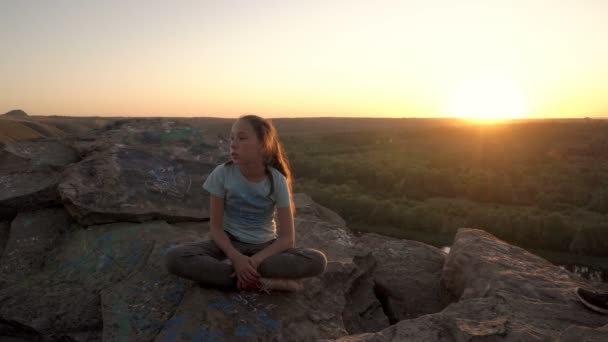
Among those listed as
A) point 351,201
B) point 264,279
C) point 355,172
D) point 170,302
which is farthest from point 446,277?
point 355,172

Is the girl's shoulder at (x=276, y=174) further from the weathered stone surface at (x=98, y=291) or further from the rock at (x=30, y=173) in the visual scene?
the rock at (x=30, y=173)

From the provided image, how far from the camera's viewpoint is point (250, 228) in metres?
3.35

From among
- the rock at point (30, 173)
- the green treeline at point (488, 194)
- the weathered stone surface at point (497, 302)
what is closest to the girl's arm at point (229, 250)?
the weathered stone surface at point (497, 302)

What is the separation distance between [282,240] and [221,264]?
45cm

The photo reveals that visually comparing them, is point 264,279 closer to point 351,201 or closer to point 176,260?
point 176,260

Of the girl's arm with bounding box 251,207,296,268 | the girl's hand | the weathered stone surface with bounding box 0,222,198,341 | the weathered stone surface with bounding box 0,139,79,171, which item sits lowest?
the weathered stone surface with bounding box 0,222,198,341

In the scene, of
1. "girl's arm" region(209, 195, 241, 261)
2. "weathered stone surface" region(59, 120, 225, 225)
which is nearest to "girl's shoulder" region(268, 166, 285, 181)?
"girl's arm" region(209, 195, 241, 261)

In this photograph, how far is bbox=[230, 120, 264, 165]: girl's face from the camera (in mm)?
3135

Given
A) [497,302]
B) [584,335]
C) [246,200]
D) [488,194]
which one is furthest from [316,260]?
[488,194]

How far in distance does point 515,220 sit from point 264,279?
26.7ft

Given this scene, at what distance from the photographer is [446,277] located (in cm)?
421

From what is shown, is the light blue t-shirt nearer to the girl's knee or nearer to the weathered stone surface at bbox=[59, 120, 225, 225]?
the girl's knee

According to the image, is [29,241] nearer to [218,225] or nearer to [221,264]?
[218,225]

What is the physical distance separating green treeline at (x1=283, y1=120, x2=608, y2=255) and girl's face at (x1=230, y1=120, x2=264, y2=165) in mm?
6912
